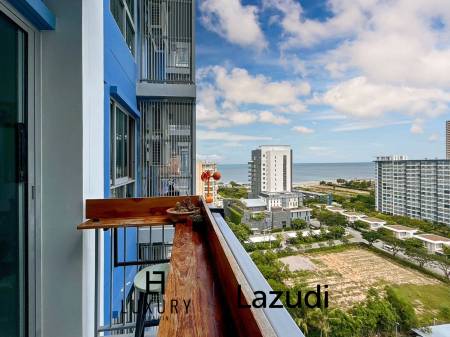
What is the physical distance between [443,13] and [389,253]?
308 cm

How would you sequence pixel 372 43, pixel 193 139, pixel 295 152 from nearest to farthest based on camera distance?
pixel 295 152 < pixel 372 43 < pixel 193 139

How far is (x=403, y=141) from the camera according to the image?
3.77 metres

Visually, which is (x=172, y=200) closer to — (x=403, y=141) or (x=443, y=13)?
(x=403, y=141)

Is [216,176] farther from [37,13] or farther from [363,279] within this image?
[37,13]

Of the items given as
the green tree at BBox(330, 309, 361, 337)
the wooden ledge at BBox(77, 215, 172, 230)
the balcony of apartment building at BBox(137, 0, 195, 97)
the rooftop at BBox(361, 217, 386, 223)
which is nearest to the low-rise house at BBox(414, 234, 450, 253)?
the rooftop at BBox(361, 217, 386, 223)

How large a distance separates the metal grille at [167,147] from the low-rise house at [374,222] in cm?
364

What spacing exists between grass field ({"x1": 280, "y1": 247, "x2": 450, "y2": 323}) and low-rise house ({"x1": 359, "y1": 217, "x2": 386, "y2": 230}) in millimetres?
226

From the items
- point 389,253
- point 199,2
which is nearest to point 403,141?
point 389,253

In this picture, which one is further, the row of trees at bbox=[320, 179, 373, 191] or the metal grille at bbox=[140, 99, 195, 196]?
the metal grille at bbox=[140, 99, 195, 196]

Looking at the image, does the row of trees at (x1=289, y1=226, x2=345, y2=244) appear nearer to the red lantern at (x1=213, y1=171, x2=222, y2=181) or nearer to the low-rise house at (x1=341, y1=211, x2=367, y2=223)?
the low-rise house at (x1=341, y1=211, x2=367, y2=223)

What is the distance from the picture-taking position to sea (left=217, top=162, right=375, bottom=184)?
285cm

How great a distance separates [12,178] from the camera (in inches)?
64.6

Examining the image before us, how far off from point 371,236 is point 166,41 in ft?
16.6

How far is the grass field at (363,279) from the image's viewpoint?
142 centimetres
